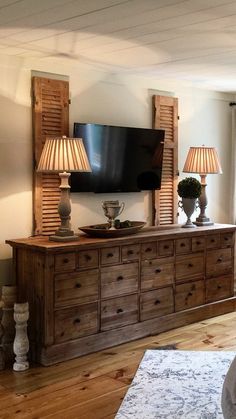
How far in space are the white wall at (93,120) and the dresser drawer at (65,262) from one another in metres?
0.61

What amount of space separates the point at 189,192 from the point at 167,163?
56cm

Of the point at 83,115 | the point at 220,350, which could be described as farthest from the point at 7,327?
the point at 83,115

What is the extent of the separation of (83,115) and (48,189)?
29.4 inches

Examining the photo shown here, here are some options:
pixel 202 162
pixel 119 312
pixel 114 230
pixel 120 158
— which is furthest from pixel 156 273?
pixel 202 162

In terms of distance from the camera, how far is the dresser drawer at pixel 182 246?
4520 mm

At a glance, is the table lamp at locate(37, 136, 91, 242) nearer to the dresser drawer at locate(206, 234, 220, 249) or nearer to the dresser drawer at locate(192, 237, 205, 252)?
the dresser drawer at locate(192, 237, 205, 252)

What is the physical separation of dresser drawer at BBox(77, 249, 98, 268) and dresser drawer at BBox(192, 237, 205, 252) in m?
1.13

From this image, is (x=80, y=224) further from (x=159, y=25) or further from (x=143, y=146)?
(x=159, y=25)

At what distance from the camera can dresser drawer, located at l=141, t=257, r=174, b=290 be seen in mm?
4277

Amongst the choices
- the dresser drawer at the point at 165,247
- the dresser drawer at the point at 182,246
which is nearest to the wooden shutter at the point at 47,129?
the dresser drawer at the point at 165,247

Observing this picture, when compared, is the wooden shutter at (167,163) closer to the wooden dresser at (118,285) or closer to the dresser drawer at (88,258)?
the wooden dresser at (118,285)

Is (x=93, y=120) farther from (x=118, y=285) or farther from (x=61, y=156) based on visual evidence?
(x=118, y=285)

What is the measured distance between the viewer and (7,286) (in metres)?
3.79

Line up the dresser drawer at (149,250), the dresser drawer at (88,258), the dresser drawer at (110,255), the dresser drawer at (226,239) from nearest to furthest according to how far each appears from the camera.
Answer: the dresser drawer at (88,258) → the dresser drawer at (110,255) → the dresser drawer at (149,250) → the dresser drawer at (226,239)
